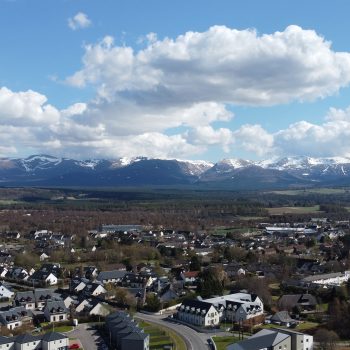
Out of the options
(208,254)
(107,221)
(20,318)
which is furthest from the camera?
(107,221)

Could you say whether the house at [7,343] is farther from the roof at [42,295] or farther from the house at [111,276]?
the house at [111,276]

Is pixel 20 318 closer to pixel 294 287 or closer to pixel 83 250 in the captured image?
pixel 294 287

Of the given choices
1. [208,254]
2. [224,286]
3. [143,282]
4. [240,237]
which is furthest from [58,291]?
[240,237]

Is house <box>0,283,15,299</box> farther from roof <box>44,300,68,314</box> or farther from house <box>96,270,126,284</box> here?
roof <box>44,300,68,314</box>

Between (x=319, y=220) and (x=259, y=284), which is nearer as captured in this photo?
(x=259, y=284)

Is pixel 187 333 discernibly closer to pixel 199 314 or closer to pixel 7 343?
pixel 199 314

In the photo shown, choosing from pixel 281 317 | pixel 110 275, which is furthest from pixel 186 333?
pixel 110 275

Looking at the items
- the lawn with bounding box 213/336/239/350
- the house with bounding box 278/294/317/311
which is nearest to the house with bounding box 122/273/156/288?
the house with bounding box 278/294/317/311
